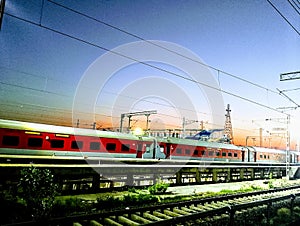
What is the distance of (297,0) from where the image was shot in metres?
8.18

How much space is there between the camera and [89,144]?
45.2 ft

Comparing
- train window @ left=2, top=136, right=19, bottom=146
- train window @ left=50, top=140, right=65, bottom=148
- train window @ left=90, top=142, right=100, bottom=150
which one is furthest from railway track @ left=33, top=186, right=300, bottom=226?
train window @ left=90, top=142, right=100, bottom=150

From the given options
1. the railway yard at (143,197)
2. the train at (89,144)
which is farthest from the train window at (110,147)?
the railway yard at (143,197)

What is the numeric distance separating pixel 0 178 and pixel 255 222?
8.99m

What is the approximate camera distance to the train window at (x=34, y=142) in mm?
11461

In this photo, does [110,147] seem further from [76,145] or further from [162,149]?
[162,149]

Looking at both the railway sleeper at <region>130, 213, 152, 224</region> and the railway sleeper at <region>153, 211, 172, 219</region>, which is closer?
the railway sleeper at <region>130, 213, 152, 224</region>

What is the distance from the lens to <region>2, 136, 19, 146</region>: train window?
10691mm

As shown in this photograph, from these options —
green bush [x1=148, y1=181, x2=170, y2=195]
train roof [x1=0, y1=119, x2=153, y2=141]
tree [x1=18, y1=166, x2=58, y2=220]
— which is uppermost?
train roof [x1=0, y1=119, x2=153, y2=141]

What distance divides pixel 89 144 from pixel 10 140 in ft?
13.4

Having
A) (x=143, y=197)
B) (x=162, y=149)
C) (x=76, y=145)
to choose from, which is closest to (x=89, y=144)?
(x=76, y=145)

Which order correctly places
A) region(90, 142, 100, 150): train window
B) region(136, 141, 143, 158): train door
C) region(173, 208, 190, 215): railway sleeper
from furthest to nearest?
region(136, 141, 143, 158): train door → region(90, 142, 100, 150): train window → region(173, 208, 190, 215): railway sleeper

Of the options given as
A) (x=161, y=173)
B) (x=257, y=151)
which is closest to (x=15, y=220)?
(x=161, y=173)

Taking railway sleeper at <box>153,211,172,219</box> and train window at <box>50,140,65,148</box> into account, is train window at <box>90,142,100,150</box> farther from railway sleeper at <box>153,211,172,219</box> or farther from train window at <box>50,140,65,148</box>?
railway sleeper at <box>153,211,172,219</box>
